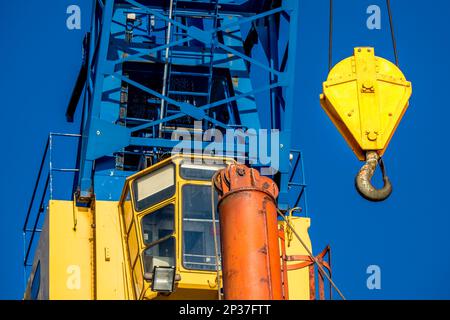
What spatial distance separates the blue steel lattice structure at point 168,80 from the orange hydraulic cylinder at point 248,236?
877cm

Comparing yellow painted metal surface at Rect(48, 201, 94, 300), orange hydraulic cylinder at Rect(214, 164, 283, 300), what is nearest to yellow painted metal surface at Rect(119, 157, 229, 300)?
yellow painted metal surface at Rect(48, 201, 94, 300)

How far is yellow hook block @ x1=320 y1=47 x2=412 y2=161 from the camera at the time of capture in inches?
789

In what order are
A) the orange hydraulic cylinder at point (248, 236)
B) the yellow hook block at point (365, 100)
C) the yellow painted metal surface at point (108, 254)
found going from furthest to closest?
1. the yellow painted metal surface at point (108, 254)
2. the yellow hook block at point (365, 100)
3. the orange hydraulic cylinder at point (248, 236)

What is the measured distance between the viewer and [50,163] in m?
26.5

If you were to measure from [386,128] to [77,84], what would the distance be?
11.2m

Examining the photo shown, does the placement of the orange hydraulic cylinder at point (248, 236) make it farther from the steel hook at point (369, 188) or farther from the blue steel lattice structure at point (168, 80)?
the blue steel lattice structure at point (168, 80)

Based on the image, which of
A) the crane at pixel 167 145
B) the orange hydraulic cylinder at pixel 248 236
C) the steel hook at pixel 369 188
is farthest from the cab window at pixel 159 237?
the orange hydraulic cylinder at pixel 248 236

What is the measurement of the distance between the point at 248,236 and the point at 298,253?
29.3 feet

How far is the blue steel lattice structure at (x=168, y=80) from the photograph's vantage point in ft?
87.8

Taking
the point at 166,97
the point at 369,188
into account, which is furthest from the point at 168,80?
the point at 369,188

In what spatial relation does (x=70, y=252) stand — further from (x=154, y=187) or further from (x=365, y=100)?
(x=365, y=100)

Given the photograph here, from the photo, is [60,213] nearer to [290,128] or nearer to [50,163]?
[50,163]

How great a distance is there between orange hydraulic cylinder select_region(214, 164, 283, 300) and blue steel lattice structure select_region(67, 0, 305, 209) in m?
8.77

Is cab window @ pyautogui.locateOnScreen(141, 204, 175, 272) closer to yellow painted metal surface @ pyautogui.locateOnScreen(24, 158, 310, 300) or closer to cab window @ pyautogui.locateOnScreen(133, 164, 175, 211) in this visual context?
yellow painted metal surface @ pyautogui.locateOnScreen(24, 158, 310, 300)
